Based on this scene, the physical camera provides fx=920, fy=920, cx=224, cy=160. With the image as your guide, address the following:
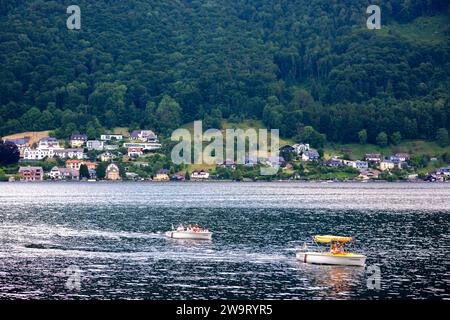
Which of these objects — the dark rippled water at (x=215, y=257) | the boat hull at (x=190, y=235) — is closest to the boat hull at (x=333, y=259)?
the dark rippled water at (x=215, y=257)

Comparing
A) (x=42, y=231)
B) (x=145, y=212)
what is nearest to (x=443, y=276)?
(x=42, y=231)

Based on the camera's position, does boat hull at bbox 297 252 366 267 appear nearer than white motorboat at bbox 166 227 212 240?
Yes

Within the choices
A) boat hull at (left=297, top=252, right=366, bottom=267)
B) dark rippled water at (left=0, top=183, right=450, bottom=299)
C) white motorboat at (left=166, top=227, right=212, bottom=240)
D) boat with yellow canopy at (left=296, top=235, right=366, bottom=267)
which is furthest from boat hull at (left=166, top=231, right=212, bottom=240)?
boat hull at (left=297, top=252, right=366, bottom=267)

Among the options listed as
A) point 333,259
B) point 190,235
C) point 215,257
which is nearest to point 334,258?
point 333,259

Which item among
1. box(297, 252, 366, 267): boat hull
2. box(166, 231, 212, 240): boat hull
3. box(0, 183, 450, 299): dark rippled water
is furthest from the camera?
box(166, 231, 212, 240): boat hull

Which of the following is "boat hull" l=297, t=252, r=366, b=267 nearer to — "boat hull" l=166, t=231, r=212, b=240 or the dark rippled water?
the dark rippled water

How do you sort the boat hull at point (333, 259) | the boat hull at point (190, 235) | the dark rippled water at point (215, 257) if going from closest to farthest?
the dark rippled water at point (215, 257) < the boat hull at point (333, 259) < the boat hull at point (190, 235)

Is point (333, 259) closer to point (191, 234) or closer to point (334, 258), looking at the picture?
point (334, 258)

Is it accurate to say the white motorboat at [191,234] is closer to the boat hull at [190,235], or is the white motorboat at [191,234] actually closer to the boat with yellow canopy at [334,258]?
the boat hull at [190,235]
